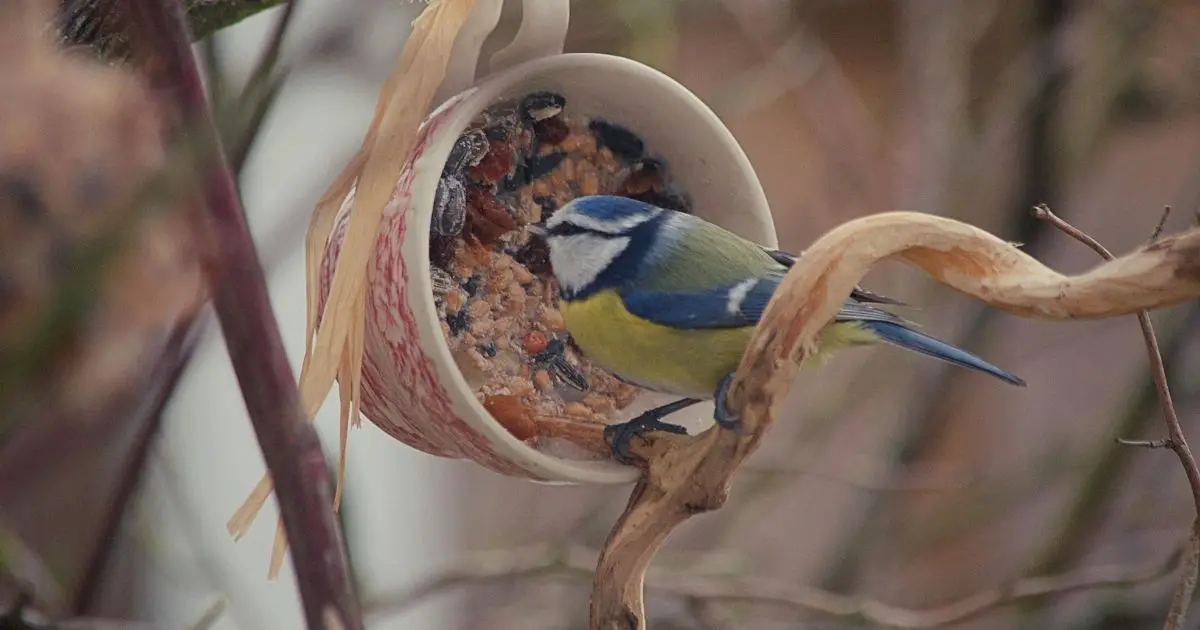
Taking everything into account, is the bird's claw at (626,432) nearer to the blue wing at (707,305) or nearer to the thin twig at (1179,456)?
the blue wing at (707,305)

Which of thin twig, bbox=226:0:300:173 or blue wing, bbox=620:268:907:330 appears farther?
blue wing, bbox=620:268:907:330

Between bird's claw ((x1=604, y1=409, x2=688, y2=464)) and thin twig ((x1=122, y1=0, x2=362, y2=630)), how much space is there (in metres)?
0.18

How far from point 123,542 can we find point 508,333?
0.19 metres

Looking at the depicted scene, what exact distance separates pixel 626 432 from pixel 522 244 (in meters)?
0.12

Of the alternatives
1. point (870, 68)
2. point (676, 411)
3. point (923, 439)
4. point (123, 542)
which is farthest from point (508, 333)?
point (870, 68)

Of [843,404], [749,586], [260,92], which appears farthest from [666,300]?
[843,404]

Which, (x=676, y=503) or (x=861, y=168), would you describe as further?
(x=861, y=168)

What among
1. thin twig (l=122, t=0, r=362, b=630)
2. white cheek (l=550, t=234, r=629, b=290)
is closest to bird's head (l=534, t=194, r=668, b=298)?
white cheek (l=550, t=234, r=629, b=290)

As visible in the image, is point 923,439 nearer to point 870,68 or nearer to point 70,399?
point 870,68

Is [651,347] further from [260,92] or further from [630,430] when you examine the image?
[260,92]

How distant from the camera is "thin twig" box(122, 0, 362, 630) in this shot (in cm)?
21

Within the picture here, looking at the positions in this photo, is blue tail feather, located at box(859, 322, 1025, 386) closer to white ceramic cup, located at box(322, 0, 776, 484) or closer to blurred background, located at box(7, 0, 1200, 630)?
white ceramic cup, located at box(322, 0, 776, 484)

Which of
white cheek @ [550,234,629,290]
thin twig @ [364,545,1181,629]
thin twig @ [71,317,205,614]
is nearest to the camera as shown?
thin twig @ [71,317,205,614]

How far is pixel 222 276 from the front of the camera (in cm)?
22
